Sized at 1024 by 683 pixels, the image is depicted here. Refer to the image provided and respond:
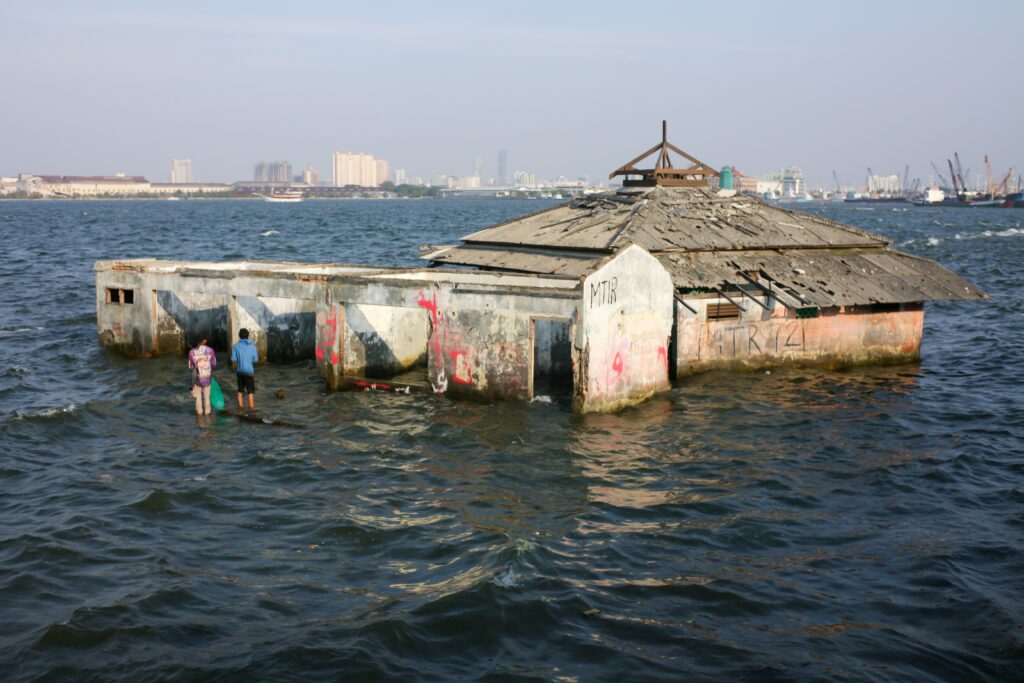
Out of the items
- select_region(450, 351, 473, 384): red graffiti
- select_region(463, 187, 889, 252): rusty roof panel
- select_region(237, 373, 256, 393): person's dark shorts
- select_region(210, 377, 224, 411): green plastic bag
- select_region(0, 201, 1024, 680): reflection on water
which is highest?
select_region(463, 187, 889, 252): rusty roof panel

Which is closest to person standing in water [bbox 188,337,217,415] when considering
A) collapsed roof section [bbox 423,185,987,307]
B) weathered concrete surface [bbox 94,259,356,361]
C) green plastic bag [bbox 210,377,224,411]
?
green plastic bag [bbox 210,377,224,411]

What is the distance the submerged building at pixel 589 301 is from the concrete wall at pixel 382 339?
0.15 ft

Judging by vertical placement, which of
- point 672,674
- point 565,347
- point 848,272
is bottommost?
point 672,674

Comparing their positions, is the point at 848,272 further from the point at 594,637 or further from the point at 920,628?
the point at 594,637

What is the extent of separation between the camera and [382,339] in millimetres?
23266

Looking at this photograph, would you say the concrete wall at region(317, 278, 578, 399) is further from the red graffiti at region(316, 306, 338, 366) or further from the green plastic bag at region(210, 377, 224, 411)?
the green plastic bag at region(210, 377, 224, 411)

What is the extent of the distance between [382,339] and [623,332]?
647 cm

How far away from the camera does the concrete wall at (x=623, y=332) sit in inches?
742

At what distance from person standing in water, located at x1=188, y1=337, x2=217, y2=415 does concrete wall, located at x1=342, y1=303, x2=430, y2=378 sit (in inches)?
129

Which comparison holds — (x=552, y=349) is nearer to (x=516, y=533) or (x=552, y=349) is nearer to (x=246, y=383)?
(x=246, y=383)

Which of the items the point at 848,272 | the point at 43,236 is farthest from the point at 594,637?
the point at 43,236

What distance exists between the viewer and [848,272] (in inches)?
957

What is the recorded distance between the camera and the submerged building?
19.7m

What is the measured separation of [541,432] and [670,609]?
23.6 ft
